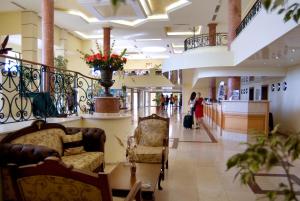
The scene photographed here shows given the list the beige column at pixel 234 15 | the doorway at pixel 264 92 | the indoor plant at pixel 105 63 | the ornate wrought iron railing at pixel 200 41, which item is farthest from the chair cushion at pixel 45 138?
the doorway at pixel 264 92

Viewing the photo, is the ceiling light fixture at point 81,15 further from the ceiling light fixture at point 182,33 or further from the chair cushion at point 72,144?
the chair cushion at point 72,144

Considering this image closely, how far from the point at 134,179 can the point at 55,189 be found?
142 cm

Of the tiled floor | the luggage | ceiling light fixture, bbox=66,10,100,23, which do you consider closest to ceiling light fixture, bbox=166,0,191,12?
ceiling light fixture, bbox=66,10,100,23

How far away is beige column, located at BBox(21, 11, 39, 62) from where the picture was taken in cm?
1158

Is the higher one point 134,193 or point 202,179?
point 134,193

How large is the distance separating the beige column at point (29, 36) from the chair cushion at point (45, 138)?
874 centimetres

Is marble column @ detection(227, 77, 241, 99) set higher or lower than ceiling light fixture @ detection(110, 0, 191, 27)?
lower

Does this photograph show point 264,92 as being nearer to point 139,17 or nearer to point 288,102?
point 288,102

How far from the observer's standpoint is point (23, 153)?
2873 mm

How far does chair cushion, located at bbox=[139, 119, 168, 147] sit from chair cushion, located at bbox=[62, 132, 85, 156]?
1.27m

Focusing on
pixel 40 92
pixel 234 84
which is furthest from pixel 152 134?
pixel 234 84

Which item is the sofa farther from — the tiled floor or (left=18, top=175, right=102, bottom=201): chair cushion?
the tiled floor

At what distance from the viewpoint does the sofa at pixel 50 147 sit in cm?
287

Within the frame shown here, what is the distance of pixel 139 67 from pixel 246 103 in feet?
66.5
